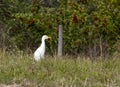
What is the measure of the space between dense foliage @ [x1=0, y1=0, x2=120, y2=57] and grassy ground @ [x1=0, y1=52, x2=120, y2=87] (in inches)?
75.6

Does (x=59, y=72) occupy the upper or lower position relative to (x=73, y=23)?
lower

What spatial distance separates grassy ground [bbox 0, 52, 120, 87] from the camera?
6.30 meters

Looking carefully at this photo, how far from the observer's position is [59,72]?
682cm

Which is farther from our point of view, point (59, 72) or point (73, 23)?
point (73, 23)

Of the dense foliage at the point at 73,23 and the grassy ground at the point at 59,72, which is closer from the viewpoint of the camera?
the grassy ground at the point at 59,72

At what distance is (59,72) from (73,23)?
352 centimetres

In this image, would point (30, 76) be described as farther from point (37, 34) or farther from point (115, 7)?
point (37, 34)

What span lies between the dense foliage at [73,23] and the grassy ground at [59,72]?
1921 millimetres

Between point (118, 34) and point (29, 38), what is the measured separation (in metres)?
2.85

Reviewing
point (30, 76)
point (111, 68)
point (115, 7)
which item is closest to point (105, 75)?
point (111, 68)

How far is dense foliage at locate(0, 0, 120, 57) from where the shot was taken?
990 cm

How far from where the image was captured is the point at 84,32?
34.4ft

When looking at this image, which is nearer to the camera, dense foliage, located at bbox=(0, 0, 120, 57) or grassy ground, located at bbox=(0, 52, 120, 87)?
grassy ground, located at bbox=(0, 52, 120, 87)

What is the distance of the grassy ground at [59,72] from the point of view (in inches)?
248
